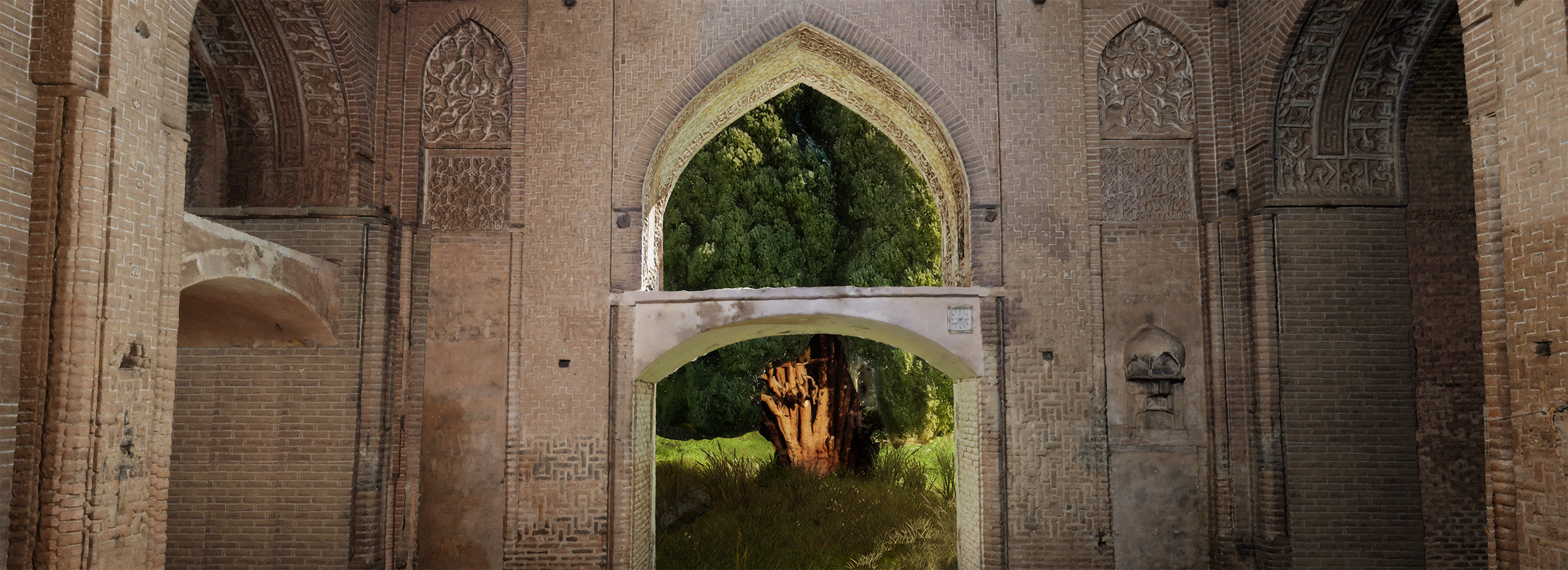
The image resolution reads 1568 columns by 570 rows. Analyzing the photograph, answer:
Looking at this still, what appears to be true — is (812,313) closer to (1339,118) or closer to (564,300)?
(564,300)

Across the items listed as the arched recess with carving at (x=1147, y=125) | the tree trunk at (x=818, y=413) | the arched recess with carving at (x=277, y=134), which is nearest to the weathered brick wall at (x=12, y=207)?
the arched recess with carving at (x=277, y=134)

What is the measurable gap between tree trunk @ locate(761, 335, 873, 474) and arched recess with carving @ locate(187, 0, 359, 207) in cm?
800

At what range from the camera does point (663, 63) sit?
909 centimetres

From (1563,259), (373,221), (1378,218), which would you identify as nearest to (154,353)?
(373,221)

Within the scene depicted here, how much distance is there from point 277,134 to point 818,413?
9.00 m

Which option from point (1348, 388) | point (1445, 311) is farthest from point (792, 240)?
point (1445, 311)

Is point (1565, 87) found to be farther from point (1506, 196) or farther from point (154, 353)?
point (154, 353)

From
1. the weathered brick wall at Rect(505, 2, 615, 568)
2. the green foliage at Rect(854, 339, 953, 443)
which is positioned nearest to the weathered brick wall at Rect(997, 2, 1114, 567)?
the weathered brick wall at Rect(505, 2, 615, 568)

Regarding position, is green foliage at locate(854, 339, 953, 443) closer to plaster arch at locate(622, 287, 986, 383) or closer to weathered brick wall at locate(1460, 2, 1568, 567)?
plaster arch at locate(622, 287, 986, 383)

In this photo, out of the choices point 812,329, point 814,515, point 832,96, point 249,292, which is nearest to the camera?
point 249,292

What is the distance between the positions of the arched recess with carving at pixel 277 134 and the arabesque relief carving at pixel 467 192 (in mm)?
748

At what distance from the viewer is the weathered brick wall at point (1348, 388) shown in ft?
26.7

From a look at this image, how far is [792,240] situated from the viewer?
555 inches

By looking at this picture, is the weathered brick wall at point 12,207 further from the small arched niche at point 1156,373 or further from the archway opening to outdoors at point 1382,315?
the archway opening to outdoors at point 1382,315
